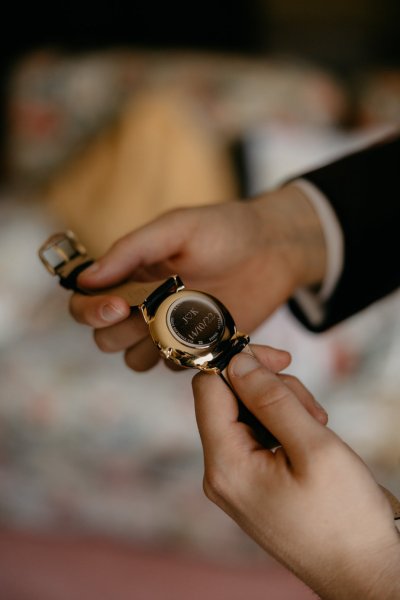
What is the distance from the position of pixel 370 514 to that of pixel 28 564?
30.6 inches

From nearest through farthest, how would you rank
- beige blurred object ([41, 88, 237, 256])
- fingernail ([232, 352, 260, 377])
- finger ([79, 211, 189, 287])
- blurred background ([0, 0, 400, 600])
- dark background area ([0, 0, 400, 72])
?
fingernail ([232, 352, 260, 377]) → finger ([79, 211, 189, 287]) → blurred background ([0, 0, 400, 600]) → beige blurred object ([41, 88, 237, 256]) → dark background area ([0, 0, 400, 72])

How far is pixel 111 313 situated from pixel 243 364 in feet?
0.49

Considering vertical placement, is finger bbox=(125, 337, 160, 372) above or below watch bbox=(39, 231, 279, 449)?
below

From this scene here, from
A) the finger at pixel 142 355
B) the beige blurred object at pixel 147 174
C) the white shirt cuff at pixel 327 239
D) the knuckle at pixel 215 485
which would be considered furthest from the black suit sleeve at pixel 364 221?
the beige blurred object at pixel 147 174

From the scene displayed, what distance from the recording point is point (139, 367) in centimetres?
69

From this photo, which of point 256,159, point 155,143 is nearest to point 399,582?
point 256,159

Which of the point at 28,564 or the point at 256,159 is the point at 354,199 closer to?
the point at 256,159

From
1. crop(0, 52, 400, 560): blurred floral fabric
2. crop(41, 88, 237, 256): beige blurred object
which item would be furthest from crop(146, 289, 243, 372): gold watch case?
crop(41, 88, 237, 256): beige blurred object

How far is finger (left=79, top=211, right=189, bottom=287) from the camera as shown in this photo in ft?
2.01

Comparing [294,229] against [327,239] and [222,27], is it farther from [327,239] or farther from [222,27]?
[222,27]

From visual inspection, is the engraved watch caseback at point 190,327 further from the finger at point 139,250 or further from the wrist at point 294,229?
the wrist at point 294,229

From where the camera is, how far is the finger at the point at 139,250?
61 cm

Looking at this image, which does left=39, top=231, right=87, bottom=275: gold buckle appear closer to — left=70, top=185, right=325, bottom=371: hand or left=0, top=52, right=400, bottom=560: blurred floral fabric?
left=70, top=185, right=325, bottom=371: hand

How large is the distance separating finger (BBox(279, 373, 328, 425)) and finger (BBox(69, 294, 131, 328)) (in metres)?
0.17
